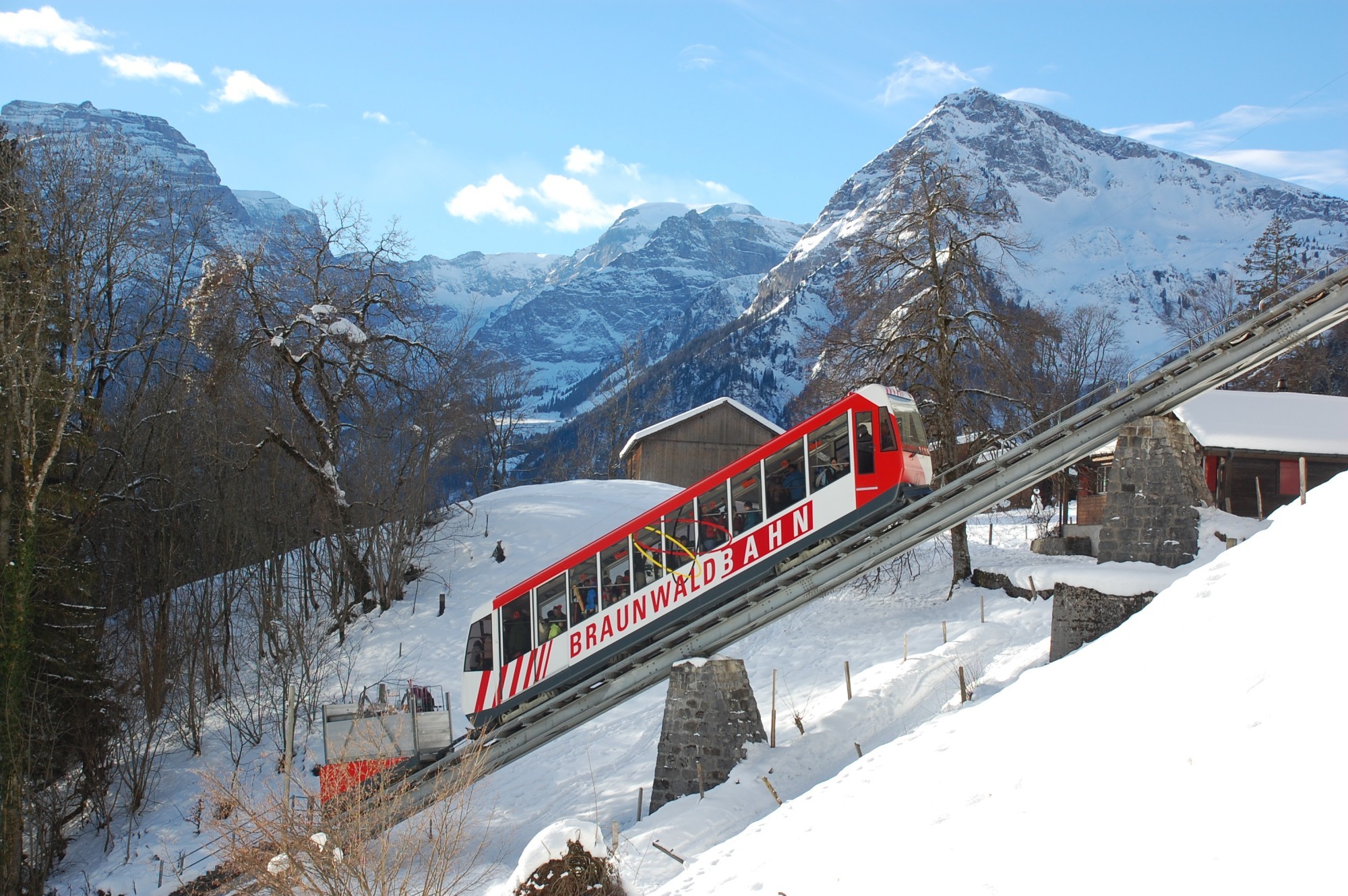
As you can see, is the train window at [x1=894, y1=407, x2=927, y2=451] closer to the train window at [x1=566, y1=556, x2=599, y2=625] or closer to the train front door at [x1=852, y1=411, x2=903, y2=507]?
the train front door at [x1=852, y1=411, x2=903, y2=507]

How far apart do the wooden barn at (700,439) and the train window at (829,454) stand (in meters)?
28.9

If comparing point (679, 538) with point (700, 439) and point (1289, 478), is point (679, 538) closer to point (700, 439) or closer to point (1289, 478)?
point (1289, 478)

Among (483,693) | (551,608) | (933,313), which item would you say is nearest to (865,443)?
(551,608)

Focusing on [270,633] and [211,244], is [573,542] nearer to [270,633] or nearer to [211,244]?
[270,633]

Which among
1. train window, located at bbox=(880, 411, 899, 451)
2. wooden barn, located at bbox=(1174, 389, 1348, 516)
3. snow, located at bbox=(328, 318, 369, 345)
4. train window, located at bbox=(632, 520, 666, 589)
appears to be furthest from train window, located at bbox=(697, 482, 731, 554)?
wooden barn, located at bbox=(1174, 389, 1348, 516)

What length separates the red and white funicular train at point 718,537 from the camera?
617 inches

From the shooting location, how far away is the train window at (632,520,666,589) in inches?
658

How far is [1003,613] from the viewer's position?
2158cm

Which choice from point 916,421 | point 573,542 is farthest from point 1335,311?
point 573,542

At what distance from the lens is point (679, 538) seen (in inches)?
655

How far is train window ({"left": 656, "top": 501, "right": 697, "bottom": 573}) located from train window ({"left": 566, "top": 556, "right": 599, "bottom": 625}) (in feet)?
4.99

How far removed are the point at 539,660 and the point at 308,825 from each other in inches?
264

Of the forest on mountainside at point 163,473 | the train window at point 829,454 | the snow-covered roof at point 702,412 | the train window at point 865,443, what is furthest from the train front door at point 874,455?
the snow-covered roof at point 702,412

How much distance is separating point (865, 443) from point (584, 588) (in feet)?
19.9
